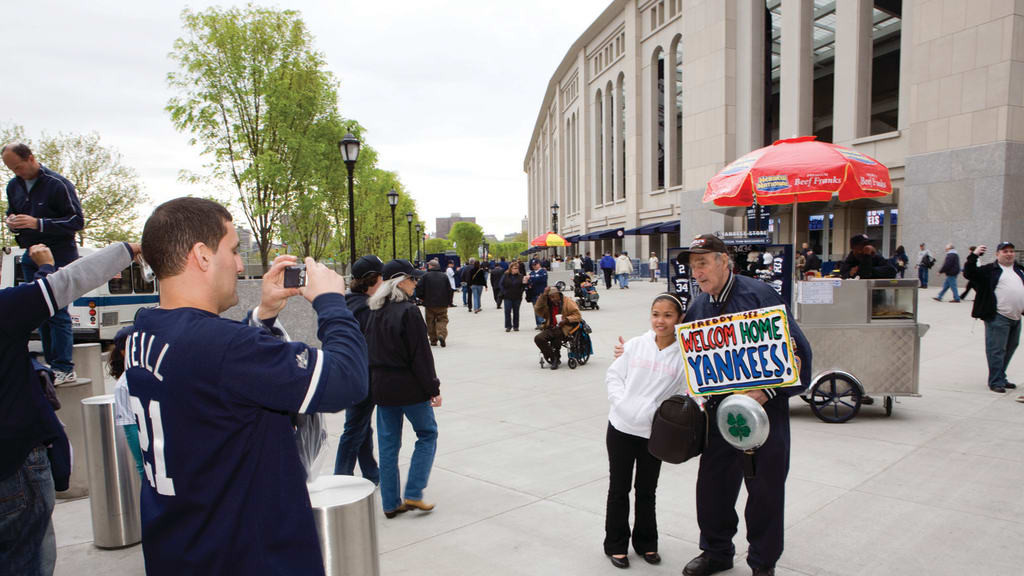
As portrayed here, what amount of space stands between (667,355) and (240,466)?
2.74 m

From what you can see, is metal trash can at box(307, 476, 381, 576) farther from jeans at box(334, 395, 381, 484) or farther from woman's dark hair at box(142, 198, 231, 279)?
jeans at box(334, 395, 381, 484)

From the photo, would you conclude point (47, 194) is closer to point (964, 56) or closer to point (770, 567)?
point (770, 567)

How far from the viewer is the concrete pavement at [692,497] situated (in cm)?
394

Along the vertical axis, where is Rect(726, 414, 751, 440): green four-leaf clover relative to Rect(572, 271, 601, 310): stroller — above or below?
above

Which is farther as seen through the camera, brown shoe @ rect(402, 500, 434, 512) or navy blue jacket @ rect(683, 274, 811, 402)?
brown shoe @ rect(402, 500, 434, 512)

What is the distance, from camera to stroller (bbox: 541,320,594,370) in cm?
1099

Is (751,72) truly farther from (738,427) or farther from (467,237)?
(467,237)

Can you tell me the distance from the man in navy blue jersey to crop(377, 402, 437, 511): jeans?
295 cm

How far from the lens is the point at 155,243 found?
175 centimetres

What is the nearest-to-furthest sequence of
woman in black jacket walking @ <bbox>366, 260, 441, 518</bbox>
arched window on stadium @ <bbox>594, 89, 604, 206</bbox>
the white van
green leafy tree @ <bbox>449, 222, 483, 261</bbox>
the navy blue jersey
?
the navy blue jersey → woman in black jacket walking @ <bbox>366, 260, 441, 518</bbox> → the white van → arched window on stadium @ <bbox>594, 89, 604, 206</bbox> → green leafy tree @ <bbox>449, 222, 483, 261</bbox>

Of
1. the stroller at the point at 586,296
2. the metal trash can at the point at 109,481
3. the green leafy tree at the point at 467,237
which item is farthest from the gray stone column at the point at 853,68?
the green leafy tree at the point at 467,237

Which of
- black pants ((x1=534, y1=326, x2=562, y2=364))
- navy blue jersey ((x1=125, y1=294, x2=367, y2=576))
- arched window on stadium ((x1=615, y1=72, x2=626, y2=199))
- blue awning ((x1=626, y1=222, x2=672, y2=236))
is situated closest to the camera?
navy blue jersey ((x1=125, y1=294, x2=367, y2=576))

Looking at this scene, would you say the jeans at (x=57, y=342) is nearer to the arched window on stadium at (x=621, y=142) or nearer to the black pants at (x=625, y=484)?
the black pants at (x=625, y=484)

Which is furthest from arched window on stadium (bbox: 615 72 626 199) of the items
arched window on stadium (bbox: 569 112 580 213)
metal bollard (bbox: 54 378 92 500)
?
metal bollard (bbox: 54 378 92 500)
